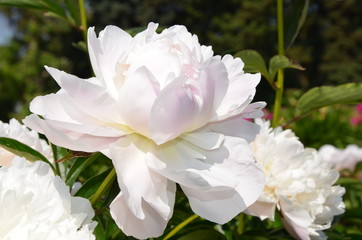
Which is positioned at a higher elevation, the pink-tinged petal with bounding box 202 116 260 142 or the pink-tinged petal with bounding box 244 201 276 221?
the pink-tinged petal with bounding box 202 116 260 142

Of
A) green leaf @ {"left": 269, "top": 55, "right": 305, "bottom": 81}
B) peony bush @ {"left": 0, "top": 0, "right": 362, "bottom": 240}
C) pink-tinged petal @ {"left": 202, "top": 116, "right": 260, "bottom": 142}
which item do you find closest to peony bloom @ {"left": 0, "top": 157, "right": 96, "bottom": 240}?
peony bush @ {"left": 0, "top": 0, "right": 362, "bottom": 240}

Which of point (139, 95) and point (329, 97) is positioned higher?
point (139, 95)

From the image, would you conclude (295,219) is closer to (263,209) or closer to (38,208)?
(263,209)

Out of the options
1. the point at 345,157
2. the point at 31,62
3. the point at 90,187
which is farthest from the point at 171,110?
the point at 31,62

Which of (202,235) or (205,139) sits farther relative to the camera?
(202,235)

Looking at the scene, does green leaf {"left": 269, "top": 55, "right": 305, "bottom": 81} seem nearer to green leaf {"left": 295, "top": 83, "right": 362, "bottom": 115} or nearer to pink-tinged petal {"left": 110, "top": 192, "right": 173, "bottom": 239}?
green leaf {"left": 295, "top": 83, "right": 362, "bottom": 115}

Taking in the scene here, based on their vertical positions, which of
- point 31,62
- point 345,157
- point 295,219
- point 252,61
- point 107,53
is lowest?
point 31,62

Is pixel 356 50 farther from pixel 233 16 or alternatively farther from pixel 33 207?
pixel 33 207
